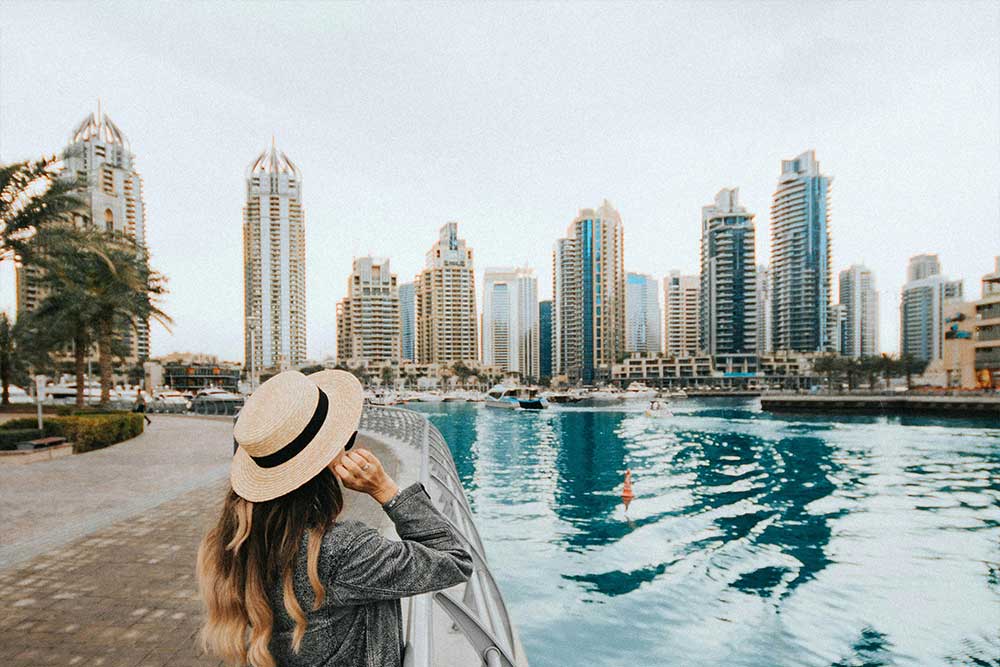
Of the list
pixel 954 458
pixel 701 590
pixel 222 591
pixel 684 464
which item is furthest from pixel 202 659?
pixel 954 458

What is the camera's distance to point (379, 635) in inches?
72.3

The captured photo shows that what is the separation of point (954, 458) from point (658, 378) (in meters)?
125

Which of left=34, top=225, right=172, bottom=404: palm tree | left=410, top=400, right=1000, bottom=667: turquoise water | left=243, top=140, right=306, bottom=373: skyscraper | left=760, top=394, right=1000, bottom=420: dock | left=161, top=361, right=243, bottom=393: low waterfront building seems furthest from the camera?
left=243, top=140, right=306, bottom=373: skyscraper

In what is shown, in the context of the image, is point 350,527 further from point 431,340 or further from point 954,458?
point 431,340

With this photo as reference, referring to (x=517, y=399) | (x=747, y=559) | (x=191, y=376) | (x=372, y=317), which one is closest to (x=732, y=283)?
(x=372, y=317)

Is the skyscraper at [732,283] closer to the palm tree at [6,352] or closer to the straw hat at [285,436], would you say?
the palm tree at [6,352]

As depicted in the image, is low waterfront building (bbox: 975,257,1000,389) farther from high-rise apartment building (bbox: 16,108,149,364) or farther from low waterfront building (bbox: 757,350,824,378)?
high-rise apartment building (bbox: 16,108,149,364)

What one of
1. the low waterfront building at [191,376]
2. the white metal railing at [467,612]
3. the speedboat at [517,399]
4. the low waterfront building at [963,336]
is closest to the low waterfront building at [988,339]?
the low waterfront building at [963,336]

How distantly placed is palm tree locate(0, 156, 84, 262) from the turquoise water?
14505mm

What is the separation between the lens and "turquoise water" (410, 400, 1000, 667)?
26.6ft

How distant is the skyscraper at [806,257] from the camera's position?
16238 cm

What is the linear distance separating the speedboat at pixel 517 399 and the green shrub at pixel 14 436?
56.7m

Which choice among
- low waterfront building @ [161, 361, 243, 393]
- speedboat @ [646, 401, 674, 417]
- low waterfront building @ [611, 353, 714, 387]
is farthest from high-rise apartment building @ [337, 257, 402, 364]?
speedboat @ [646, 401, 674, 417]

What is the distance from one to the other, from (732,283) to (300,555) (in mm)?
168882
